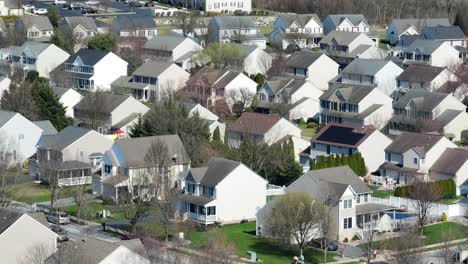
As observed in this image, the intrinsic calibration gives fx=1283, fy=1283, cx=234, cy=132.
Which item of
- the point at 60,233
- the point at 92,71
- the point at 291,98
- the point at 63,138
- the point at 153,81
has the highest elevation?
the point at 92,71

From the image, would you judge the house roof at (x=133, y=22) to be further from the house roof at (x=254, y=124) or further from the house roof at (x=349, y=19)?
the house roof at (x=254, y=124)

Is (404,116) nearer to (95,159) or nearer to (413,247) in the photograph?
(95,159)

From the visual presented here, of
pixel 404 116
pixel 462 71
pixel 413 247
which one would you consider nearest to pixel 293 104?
pixel 404 116

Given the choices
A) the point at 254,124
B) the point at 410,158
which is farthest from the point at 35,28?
the point at 410,158

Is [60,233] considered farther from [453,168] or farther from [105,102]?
[105,102]

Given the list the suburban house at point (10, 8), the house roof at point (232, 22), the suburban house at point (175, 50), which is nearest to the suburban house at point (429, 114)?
the suburban house at point (175, 50)

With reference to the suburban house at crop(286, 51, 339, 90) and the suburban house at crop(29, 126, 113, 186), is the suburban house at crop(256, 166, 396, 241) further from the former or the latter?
the suburban house at crop(286, 51, 339, 90)

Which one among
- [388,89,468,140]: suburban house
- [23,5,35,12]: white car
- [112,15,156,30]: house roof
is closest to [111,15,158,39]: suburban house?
[112,15,156,30]: house roof
